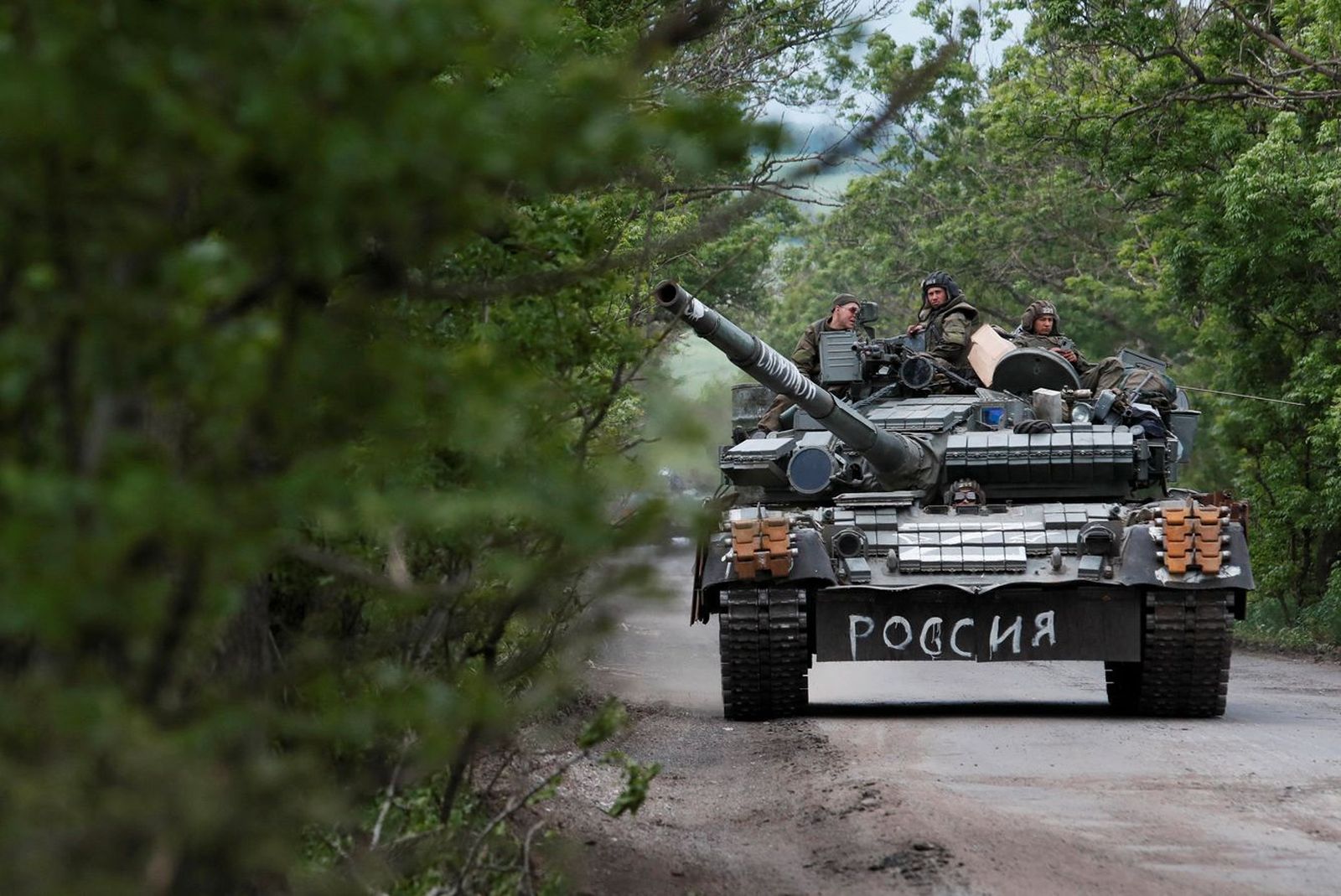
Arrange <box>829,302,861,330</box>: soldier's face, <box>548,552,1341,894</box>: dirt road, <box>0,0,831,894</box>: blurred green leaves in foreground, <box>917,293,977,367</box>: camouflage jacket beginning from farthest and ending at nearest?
<box>917,293,977,367</box>: camouflage jacket
<box>829,302,861,330</box>: soldier's face
<box>548,552,1341,894</box>: dirt road
<box>0,0,831,894</box>: blurred green leaves in foreground

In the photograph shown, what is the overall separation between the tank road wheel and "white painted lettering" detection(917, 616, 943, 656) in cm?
75

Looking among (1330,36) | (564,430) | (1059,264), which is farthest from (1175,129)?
(564,430)

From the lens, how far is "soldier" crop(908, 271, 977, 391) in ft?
51.0

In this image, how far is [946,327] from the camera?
51.2 feet

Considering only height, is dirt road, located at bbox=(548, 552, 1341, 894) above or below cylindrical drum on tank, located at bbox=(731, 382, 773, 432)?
below

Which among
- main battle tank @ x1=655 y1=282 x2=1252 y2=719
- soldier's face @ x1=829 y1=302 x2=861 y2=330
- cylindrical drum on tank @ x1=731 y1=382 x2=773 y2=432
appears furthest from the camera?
cylindrical drum on tank @ x1=731 y1=382 x2=773 y2=432

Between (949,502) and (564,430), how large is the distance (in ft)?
28.1

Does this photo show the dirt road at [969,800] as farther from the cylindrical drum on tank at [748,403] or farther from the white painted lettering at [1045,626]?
the cylindrical drum on tank at [748,403]

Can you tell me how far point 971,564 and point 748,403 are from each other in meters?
3.36

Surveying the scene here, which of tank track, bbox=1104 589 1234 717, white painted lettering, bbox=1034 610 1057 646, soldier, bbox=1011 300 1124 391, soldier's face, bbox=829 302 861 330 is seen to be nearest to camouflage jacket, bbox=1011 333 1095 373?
soldier, bbox=1011 300 1124 391

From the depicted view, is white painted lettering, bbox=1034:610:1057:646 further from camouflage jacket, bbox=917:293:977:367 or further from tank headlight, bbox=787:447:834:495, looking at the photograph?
camouflage jacket, bbox=917:293:977:367

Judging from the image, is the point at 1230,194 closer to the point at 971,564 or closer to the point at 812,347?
the point at 812,347

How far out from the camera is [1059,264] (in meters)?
38.8

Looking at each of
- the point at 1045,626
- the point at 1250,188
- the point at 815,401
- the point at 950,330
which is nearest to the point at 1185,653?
the point at 1045,626
